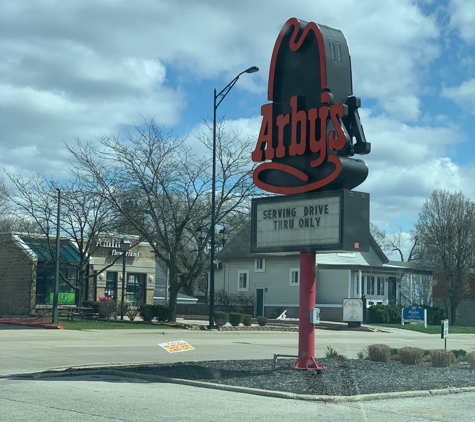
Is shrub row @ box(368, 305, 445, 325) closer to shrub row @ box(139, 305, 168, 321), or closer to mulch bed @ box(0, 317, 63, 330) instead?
shrub row @ box(139, 305, 168, 321)

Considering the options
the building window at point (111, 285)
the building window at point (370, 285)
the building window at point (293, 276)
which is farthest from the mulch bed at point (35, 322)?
the building window at point (370, 285)

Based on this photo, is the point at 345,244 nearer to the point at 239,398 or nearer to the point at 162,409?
the point at 239,398

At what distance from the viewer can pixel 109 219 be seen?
37.5 m

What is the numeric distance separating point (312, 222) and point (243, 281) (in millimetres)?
39138

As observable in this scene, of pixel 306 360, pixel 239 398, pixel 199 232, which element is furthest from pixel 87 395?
pixel 199 232

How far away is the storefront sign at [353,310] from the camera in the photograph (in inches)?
1560

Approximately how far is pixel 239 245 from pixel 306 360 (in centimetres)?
4046

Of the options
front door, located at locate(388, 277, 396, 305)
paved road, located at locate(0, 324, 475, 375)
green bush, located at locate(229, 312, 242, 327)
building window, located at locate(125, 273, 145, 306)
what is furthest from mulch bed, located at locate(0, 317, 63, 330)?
front door, located at locate(388, 277, 396, 305)

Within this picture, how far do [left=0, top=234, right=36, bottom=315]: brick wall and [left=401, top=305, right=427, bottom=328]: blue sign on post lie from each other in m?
23.4

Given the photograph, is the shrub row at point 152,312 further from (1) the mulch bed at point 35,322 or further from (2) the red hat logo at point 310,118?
(2) the red hat logo at point 310,118

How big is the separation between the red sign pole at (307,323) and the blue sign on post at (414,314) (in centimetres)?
3096

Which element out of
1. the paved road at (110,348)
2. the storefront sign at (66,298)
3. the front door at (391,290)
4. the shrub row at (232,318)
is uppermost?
the front door at (391,290)

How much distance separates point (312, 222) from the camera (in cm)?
1495

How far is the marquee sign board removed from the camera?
1427 cm
